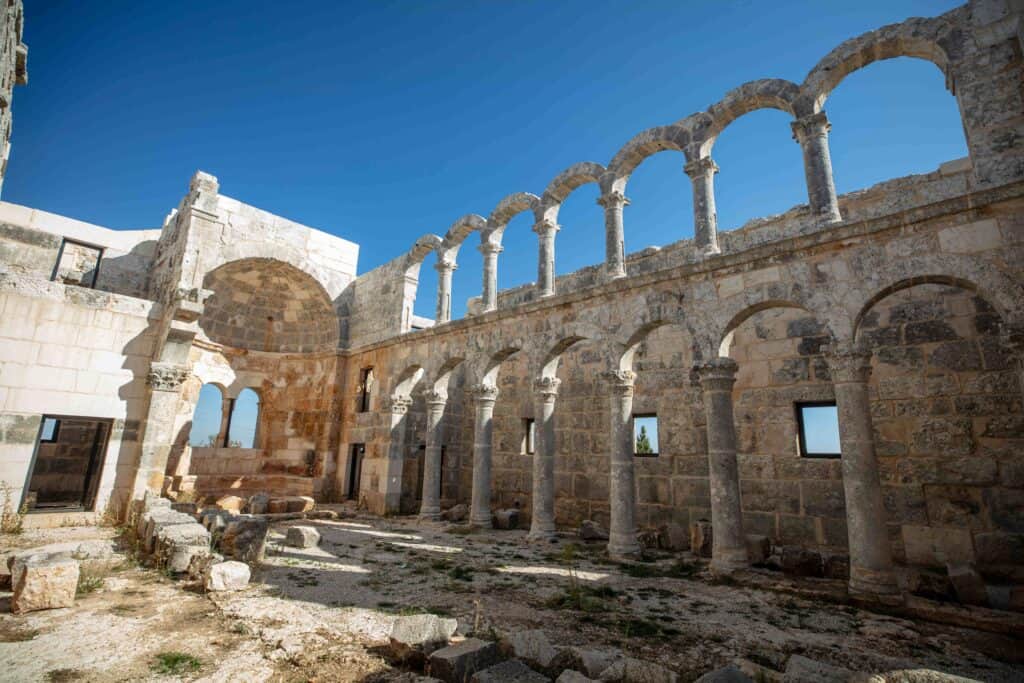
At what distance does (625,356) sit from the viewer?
8477mm

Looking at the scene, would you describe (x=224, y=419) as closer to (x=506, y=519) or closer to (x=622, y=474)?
(x=506, y=519)

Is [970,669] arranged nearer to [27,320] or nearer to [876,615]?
[876,615]

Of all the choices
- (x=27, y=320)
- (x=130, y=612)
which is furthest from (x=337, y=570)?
(x=27, y=320)

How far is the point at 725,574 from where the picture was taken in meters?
6.45

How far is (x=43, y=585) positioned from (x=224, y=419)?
1038 cm

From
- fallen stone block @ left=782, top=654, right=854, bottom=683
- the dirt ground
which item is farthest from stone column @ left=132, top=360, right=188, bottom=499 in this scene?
fallen stone block @ left=782, top=654, right=854, bottom=683

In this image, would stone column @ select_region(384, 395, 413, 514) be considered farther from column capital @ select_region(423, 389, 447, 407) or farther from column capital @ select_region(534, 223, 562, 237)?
column capital @ select_region(534, 223, 562, 237)

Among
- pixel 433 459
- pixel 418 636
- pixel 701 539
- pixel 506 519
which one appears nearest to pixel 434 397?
pixel 433 459

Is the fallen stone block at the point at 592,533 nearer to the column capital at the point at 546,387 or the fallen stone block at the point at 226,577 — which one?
the column capital at the point at 546,387

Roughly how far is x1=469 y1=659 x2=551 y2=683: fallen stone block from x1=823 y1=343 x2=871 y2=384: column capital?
213 inches

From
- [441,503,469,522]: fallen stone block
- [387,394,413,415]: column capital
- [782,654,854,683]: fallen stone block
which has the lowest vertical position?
[441,503,469,522]: fallen stone block

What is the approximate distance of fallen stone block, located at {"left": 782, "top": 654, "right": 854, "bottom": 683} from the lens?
288 centimetres

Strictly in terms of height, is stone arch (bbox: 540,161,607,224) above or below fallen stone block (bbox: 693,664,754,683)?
above

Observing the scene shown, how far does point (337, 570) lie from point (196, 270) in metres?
8.38
